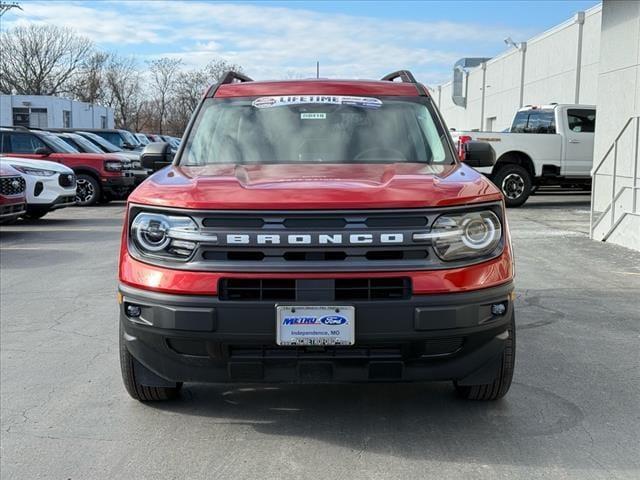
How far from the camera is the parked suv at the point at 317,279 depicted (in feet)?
10.7

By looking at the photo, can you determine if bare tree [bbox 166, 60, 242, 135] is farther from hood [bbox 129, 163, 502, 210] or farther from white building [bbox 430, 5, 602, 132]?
hood [bbox 129, 163, 502, 210]

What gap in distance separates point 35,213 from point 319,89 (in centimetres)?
1068

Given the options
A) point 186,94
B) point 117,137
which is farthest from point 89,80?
point 117,137

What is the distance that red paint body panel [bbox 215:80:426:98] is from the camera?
197 inches

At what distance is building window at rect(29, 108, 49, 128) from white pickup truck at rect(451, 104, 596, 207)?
54267 mm

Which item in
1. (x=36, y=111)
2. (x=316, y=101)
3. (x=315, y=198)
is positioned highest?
(x=36, y=111)

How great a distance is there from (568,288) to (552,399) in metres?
3.63

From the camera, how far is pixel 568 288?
A: 25.0 feet

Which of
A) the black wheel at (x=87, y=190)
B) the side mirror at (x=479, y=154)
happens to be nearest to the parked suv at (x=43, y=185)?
the black wheel at (x=87, y=190)

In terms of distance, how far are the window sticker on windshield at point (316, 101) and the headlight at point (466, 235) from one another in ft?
5.49

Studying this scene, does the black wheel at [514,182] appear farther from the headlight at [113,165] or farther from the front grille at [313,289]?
the front grille at [313,289]

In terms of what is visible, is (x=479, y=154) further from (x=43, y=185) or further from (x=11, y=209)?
(x=43, y=185)

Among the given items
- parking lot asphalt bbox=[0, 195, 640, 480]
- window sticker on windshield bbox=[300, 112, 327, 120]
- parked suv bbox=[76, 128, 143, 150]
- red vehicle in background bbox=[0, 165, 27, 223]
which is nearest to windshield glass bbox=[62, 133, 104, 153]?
parked suv bbox=[76, 128, 143, 150]

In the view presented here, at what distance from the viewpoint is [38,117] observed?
63.4 metres
